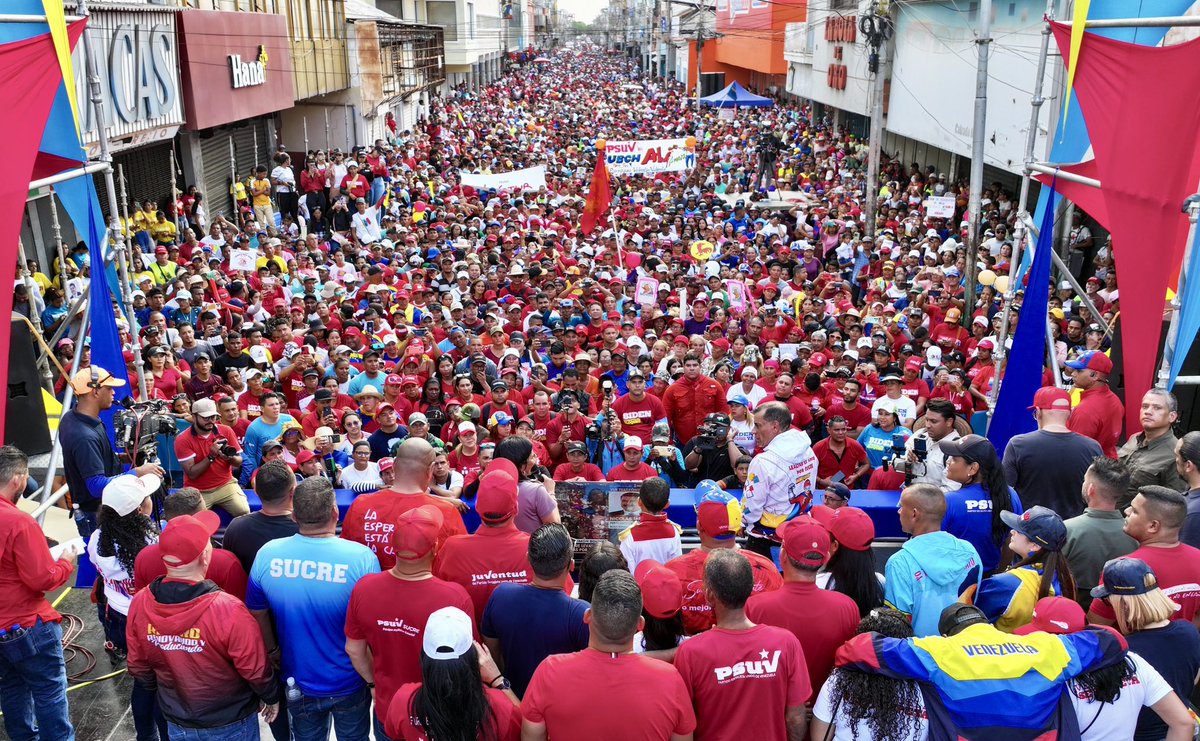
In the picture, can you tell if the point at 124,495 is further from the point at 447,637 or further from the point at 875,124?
the point at 875,124

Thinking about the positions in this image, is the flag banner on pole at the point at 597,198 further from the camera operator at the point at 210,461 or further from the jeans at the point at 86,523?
the jeans at the point at 86,523

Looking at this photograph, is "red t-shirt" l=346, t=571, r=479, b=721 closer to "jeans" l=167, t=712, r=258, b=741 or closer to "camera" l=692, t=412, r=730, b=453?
"jeans" l=167, t=712, r=258, b=741

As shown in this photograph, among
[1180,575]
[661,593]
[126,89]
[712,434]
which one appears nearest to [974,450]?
[1180,575]

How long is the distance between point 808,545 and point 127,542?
323 cm

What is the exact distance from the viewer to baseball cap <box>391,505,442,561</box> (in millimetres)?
3818

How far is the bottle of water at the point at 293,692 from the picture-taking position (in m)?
4.24

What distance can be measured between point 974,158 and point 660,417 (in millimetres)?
7107

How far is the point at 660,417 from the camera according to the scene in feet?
27.5

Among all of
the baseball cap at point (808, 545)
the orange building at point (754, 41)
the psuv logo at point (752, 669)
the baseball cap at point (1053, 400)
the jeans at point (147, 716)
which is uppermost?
the orange building at point (754, 41)

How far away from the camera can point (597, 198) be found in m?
17.6

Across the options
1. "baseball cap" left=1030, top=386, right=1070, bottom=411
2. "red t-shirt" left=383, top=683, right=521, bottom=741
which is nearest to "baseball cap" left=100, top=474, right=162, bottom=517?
"red t-shirt" left=383, top=683, right=521, bottom=741

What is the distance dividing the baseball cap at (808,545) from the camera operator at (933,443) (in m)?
2.48

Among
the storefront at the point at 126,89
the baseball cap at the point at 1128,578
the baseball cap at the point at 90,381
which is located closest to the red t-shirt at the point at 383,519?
the baseball cap at the point at 90,381

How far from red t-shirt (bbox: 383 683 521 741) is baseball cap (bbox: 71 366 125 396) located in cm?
361
